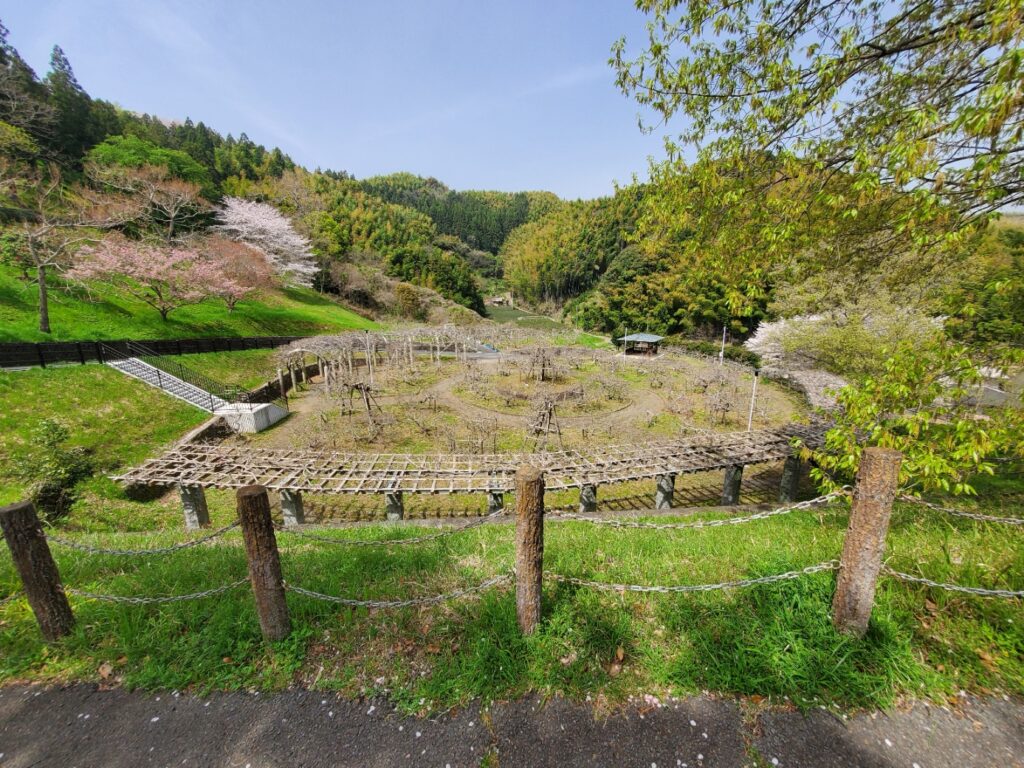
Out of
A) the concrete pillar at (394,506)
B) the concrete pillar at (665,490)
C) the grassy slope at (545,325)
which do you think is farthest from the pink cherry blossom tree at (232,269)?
the concrete pillar at (665,490)

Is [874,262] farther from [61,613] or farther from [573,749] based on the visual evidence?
[61,613]

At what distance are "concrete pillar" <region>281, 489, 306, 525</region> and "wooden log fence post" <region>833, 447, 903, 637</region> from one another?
941cm

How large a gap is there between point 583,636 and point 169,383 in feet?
65.7

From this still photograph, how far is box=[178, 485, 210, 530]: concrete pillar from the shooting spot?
29.0ft

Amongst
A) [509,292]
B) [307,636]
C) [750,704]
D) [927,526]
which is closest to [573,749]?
[750,704]

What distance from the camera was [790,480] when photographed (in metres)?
10.3

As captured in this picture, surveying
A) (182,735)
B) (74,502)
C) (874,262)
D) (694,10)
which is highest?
(694,10)

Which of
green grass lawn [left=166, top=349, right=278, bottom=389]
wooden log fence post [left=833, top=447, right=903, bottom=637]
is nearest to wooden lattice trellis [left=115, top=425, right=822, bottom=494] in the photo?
wooden log fence post [left=833, top=447, right=903, bottom=637]

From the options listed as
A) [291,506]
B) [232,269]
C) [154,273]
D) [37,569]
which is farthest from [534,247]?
[37,569]

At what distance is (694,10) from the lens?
475 centimetres

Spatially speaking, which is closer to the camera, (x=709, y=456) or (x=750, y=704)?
(x=750, y=704)

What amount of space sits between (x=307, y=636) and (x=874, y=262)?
8.59 m

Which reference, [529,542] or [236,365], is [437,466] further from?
[236,365]

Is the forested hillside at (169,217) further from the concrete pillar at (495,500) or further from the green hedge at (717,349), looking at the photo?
the green hedge at (717,349)
